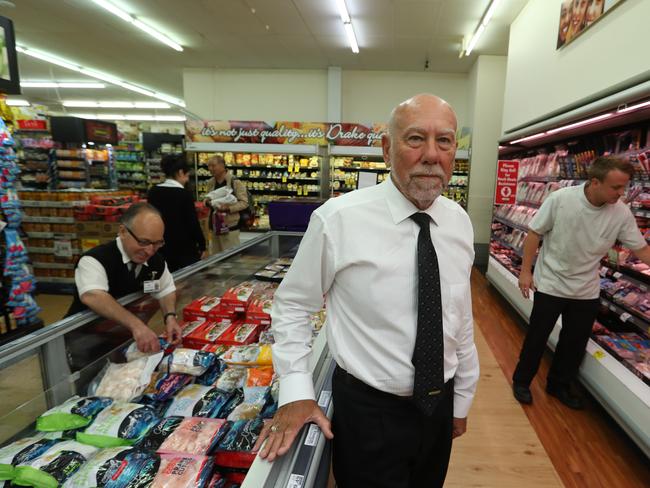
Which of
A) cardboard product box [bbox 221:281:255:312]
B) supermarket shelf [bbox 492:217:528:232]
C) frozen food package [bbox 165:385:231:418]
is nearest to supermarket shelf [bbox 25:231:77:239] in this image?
cardboard product box [bbox 221:281:255:312]

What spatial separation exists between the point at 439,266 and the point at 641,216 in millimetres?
2907

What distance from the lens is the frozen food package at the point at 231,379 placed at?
1.47 metres

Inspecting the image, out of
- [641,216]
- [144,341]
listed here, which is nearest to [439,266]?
[144,341]

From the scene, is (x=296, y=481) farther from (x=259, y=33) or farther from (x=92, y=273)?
(x=259, y=33)

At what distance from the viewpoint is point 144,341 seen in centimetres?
156

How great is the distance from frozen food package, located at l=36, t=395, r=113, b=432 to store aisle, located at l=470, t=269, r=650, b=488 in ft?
6.56

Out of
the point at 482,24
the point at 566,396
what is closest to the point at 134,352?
the point at 566,396

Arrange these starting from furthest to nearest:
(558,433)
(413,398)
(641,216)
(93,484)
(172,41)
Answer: (172,41) < (641,216) < (558,433) < (413,398) < (93,484)

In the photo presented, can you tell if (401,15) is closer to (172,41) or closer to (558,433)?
(172,41)

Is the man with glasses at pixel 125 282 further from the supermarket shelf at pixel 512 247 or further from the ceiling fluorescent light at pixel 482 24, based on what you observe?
the ceiling fluorescent light at pixel 482 24

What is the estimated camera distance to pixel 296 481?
896mm

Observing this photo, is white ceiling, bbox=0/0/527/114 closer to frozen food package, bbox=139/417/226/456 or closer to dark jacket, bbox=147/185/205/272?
dark jacket, bbox=147/185/205/272

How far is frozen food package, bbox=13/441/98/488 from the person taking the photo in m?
0.96

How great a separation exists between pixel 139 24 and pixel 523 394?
7674mm
